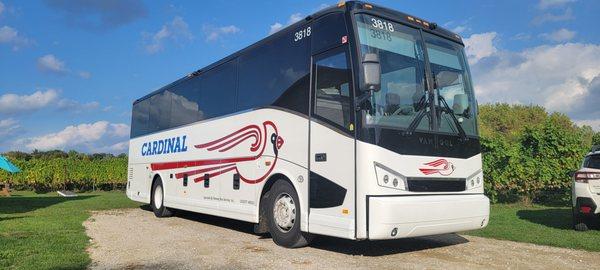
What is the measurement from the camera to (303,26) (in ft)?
27.1

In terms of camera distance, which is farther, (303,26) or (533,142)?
(533,142)

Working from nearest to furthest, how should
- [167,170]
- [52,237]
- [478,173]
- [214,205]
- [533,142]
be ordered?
[478,173], [52,237], [214,205], [167,170], [533,142]

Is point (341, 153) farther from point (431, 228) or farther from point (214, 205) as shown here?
point (214, 205)

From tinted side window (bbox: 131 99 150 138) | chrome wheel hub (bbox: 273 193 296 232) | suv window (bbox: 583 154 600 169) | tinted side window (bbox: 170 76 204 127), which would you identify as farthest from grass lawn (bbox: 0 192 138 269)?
suv window (bbox: 583 154 600 169)

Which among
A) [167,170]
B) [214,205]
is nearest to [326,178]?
[214,205]

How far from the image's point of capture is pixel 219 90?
36.3 feet

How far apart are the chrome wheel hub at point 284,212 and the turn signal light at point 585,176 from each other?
19.9 ft

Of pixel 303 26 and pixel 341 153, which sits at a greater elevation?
pixel 303 26

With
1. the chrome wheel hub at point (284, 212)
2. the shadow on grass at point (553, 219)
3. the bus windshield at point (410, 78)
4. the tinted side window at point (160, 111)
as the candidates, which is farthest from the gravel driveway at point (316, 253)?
the tinted side window at point (160, 111)

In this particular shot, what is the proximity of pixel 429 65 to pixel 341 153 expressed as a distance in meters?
2.03

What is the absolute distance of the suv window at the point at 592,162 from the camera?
9727mm

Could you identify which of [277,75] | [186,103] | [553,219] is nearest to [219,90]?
[186,103]

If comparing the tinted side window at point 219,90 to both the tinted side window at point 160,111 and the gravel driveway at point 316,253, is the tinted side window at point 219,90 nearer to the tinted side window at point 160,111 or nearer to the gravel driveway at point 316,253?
the tinted side window at point 160,111

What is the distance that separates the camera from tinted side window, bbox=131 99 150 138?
16.0m
